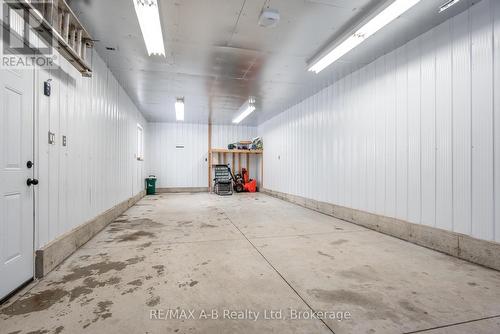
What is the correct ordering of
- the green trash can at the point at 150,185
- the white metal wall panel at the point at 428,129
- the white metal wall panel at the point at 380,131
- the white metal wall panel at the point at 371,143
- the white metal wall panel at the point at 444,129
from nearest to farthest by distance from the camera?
the white metal wall panel at the point at 444,129
the white metal wall panel at the point at 428,129
the white metal wall panel at the point at 380,131
the white metal wall panel at the point at 371,143
the green trash can at the point at 150,185

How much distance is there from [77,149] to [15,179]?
4.58 ft

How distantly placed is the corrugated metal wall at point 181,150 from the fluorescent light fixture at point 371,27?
724 centimetres

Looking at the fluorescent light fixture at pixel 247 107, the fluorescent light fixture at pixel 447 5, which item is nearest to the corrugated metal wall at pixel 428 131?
the fluorescent light fixture at pixel 447 5

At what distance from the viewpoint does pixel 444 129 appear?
10.9 ft

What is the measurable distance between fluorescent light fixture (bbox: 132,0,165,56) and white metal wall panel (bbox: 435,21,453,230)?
12.4 ft

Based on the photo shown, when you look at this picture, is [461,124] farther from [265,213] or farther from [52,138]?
[52,138]

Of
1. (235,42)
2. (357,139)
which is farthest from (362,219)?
(235,42)

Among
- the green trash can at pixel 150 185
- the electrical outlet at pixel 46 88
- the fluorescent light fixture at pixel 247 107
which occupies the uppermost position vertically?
the fluorescent light fixture at pixel 247 107

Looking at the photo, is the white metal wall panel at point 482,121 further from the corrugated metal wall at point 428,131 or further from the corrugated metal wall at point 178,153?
the corrugated metal wall at point 178,153

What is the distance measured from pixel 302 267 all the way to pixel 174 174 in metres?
8.78

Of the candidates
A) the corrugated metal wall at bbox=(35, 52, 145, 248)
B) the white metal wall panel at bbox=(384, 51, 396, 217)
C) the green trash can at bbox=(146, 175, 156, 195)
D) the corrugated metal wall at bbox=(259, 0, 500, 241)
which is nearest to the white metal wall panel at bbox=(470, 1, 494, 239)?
the corrugated metal wall at bbox=(259, 0, 500, 241)

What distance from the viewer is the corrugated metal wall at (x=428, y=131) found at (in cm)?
286

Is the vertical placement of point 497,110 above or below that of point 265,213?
above

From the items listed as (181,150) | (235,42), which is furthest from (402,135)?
(181,150)
